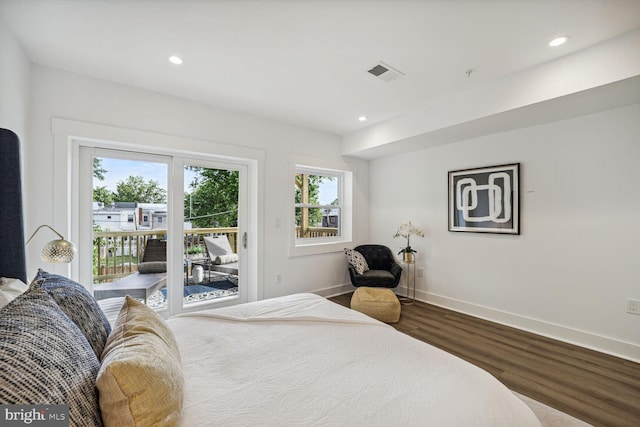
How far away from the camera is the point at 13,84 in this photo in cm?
197

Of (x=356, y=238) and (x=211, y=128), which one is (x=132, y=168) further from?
(x=356, y=238)

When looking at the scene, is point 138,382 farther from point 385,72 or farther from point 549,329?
point 549,329

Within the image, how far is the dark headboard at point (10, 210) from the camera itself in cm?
144

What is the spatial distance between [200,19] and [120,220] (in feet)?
7.11

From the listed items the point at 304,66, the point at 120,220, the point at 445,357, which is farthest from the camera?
the point at 120,220

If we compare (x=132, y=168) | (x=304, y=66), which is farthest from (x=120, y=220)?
(x=304, y=66)

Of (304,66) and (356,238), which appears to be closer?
(304,66)

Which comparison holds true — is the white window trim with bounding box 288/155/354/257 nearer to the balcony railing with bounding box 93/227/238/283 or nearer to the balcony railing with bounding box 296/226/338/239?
the balcony railing with bounding box 296/226/338/239

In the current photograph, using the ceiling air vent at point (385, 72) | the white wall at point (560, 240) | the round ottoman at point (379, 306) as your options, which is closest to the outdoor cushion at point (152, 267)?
the round ottoman at point (379, 306)

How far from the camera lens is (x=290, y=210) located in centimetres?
391

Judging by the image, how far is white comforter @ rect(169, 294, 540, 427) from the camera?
0.99 m

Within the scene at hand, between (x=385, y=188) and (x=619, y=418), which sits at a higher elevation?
(x=385, y=188)

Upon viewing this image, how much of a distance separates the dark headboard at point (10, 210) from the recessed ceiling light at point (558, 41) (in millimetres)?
3519

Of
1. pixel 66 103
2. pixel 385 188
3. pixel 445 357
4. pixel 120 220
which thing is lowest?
pixel 445 357
